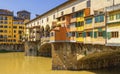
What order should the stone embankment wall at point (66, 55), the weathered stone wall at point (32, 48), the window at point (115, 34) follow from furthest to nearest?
1. the weathered stone wall at point (32, 48)
2. the stone embankment wall at point (66, 55)
3. the window at point (115, 34)

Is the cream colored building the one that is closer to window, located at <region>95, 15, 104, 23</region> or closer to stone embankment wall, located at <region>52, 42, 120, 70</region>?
window, located at <region>95, 15, 104, 23</region>

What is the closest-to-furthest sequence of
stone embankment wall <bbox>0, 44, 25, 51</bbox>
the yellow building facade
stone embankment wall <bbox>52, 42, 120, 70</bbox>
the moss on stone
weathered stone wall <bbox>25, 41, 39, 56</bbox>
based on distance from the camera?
stone embankment wall <bbox>52, 42, 120, 70</bbox>
the moss on stone
weathered stone wall <bbox>25, 41, 39, 56</bbox>
stone embankment wall <bbox>0, 44, 25, 51</bbox>
the yellow building facade

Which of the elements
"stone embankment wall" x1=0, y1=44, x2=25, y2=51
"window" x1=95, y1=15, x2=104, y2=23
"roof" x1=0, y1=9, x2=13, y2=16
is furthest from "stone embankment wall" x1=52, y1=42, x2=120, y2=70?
"roof" x1=0, y1=9, x2=13, y2=16

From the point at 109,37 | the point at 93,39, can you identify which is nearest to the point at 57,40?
the point at 93,39

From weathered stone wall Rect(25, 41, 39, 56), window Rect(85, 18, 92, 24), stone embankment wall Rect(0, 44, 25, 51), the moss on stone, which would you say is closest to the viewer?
window Rect(85, 18, 92, 24)

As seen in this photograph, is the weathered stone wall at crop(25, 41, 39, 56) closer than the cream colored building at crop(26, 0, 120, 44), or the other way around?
the cream colored building at crop(26, 0, 120, 44)

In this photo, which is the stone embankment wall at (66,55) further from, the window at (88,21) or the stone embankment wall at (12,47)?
the stone embankment wall at (12,47)

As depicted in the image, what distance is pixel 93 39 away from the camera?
28547 millimetres

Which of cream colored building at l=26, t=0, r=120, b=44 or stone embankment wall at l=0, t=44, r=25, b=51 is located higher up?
cream colored building at l=26, t=0, r=120, b=44

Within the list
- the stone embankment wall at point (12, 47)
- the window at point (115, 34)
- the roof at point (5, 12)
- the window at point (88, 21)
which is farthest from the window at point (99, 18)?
the roof at point (5, 12)

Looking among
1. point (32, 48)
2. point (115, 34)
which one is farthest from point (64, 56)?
point (32, 48)

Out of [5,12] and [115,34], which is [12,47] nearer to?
[5,12]

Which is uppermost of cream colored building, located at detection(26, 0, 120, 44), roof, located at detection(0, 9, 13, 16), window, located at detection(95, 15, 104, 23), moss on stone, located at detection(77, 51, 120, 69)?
roof, located at detection(0, 9, 13, 16)

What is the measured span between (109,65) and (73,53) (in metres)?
8.20
